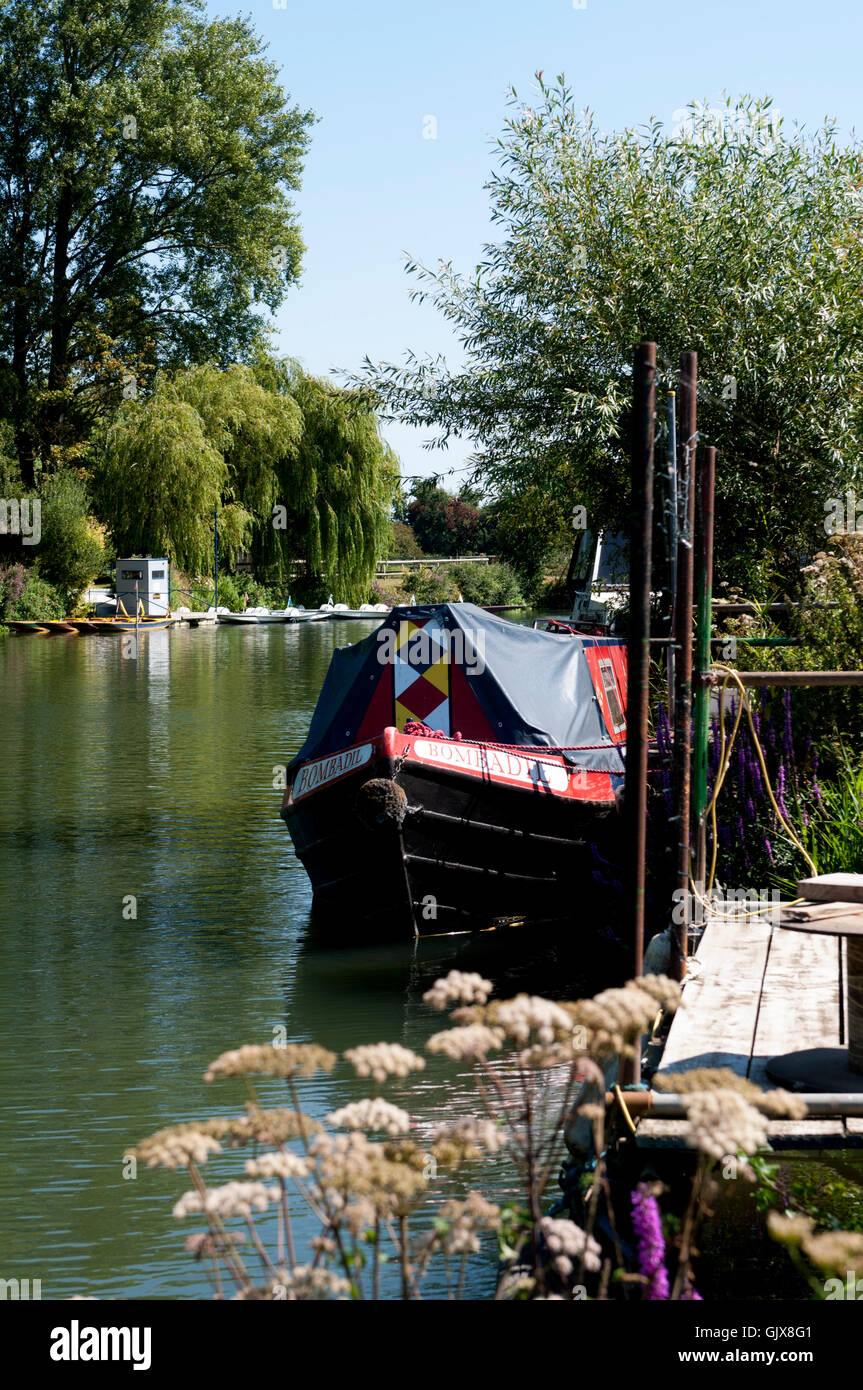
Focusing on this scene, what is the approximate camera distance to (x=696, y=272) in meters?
12.3

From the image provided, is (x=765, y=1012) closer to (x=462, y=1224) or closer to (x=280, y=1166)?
(x=462, y=1224)

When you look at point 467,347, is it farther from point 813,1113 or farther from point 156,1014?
point 813,1113

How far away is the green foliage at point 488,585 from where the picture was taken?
56531mm

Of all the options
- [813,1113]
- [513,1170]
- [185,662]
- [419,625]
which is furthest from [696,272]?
[185,662]

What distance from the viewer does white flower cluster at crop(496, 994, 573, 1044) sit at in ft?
8.96

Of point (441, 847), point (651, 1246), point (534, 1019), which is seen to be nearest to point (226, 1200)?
point (534, 1019)

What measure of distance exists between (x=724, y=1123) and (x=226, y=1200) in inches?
36.1

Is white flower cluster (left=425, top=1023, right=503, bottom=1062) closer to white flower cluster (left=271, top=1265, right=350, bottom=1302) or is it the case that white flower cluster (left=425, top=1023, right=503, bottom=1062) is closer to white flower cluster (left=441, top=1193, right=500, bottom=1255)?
white flower cluster (left=441, top=1193, right=500, bottom=1255)

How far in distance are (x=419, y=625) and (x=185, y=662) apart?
21.6 m

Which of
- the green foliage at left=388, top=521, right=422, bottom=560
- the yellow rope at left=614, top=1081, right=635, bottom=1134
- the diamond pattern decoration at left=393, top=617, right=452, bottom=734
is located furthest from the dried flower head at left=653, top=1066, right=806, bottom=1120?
the green foliage at left=388, top=521, right=422, bottom=560

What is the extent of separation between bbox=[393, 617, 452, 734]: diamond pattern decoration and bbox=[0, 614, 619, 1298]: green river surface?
1713mm

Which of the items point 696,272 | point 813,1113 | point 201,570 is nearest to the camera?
point 813,1113

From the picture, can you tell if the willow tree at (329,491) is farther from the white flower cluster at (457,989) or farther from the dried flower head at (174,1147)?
the dried flower head at (174,1147)

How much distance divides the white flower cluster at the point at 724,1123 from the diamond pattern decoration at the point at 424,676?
8.29m
